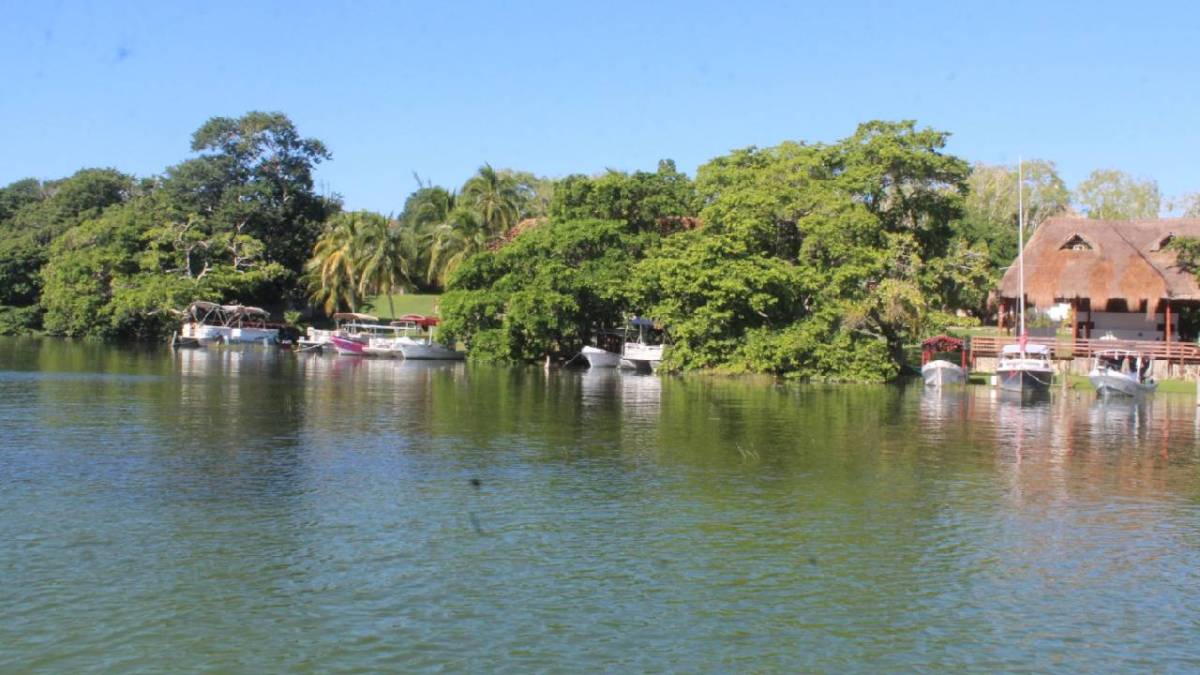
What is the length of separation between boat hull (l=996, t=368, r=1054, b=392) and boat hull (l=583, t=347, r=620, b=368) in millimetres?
21220

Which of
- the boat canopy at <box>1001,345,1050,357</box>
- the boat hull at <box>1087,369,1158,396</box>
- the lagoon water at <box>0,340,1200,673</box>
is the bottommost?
the lagoon water at <box>0,340,1200,673</box>

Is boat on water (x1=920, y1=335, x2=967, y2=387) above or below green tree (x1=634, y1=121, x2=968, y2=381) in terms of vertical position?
below

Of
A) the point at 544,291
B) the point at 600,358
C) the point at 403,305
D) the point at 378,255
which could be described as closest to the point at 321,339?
the point at 378,255

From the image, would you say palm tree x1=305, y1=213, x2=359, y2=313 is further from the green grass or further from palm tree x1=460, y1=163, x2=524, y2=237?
palm tree x1=460, y1=163, x2=524, y2=237

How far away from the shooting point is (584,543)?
1656 centimetres

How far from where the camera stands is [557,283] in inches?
2334

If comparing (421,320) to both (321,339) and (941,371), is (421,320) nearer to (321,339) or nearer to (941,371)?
(321,339)

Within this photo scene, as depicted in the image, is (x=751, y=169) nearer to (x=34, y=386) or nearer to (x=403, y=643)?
(x=34, y=386)

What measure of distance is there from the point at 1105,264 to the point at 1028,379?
427 inches

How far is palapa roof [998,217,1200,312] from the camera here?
165ft

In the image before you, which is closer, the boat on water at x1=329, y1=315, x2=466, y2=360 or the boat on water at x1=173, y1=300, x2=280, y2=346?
the boat on water at x1=329, y1=315, x2=466, y2=360

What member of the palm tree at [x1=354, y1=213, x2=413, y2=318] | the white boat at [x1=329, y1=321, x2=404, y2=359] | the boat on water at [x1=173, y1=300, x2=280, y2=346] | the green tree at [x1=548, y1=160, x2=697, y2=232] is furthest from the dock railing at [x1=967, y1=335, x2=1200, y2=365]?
the boat on water at [x1=173, y1=300, x2=280, y2=346]

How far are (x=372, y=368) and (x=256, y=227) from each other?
33499 millimetres

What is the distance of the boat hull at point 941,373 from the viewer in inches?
1850
